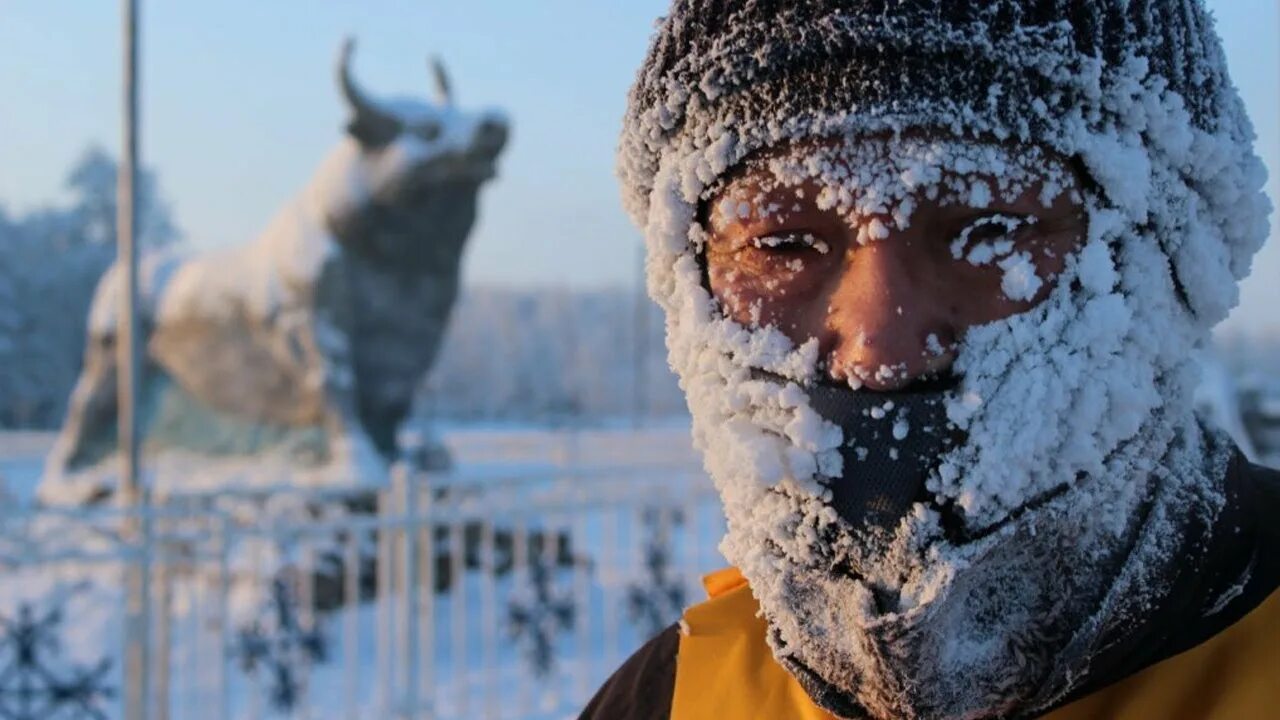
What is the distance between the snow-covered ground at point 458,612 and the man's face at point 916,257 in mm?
4010

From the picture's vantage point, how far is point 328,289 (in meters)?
8.30

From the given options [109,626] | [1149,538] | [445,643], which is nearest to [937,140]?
[1149,538]

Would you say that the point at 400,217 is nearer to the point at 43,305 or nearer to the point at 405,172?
the point at 405,172

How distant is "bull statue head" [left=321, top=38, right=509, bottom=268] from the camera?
7898mm

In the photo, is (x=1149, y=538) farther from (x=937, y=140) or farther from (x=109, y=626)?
(x=109, y=626)

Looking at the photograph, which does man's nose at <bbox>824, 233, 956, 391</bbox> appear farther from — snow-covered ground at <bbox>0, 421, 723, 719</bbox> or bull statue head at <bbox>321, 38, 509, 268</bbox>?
Answer: bull statue head at <bbox>321, 38, 509, 268</bbox>

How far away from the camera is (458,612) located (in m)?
4.97

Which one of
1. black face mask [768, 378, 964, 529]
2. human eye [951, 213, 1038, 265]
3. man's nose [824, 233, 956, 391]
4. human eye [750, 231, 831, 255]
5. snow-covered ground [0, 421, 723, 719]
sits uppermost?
human eye [750, 231, 831, 255]

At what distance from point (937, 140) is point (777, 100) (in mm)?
135

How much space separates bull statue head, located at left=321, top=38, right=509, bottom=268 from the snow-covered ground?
256 centimetres

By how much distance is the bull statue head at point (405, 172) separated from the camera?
7.90 meters

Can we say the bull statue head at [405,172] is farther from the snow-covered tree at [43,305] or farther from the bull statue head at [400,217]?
the snow-covered tree at [43,305]

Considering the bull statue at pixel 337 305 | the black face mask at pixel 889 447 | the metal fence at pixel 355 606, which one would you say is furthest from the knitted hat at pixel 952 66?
the bull statue at pixel 337 305

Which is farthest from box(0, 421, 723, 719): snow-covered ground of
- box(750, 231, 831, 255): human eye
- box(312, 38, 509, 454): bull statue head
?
box(750, 231, 831, 255): human eye
